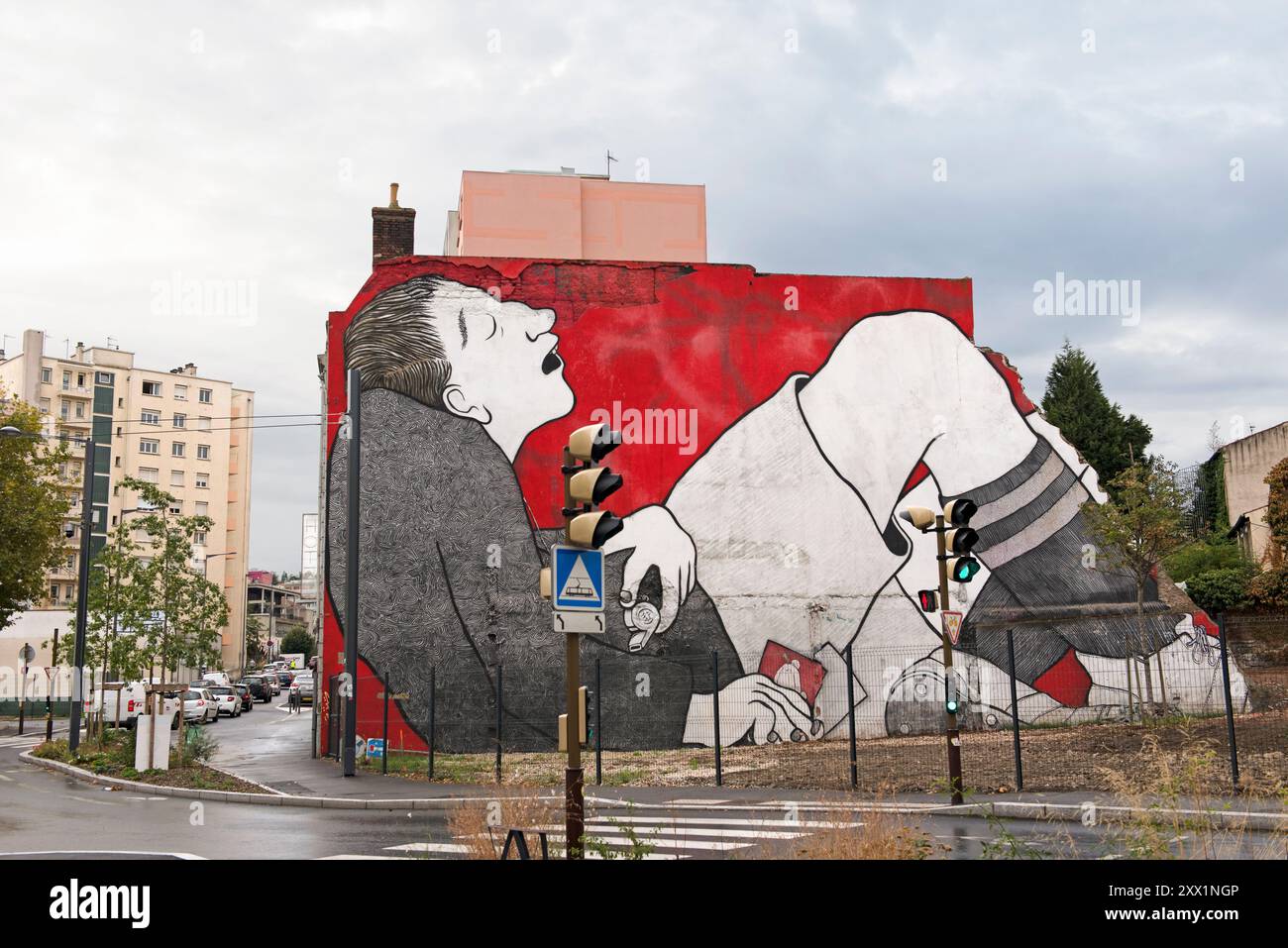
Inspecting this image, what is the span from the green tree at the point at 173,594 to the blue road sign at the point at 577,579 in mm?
18241

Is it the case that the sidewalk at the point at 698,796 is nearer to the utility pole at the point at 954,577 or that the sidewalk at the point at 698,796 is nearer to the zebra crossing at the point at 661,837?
the zebra crossing at the point at 661,837

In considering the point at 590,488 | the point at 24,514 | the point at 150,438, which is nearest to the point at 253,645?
the point at 150,438

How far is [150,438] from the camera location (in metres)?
90.2

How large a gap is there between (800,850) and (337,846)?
5.74 metres

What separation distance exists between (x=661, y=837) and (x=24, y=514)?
35.8m

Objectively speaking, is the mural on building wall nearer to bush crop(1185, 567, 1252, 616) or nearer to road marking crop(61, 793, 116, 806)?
road marking crop(61, 793, 116, 806)

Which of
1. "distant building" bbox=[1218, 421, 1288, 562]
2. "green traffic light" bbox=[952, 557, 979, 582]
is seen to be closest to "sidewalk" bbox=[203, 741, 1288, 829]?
"green traffic light" bbox=[952, 557, 979, 582]

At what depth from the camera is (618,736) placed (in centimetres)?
2423

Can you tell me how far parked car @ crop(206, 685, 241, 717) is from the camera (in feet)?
148

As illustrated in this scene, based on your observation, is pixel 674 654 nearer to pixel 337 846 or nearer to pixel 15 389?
pixel 337 846

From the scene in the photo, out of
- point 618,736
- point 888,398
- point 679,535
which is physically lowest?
point 618,736

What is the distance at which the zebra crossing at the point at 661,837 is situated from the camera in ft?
29.3

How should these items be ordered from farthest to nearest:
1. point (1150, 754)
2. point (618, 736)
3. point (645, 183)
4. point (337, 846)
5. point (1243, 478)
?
point (1243, 478), point (645, 183), point (618, 736), point (337, 846), point (1150, 754)
